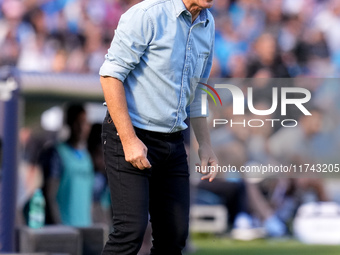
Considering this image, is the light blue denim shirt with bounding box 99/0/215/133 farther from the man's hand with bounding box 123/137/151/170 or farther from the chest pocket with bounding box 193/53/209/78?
the man's hand with bounding box 123/137/151/170

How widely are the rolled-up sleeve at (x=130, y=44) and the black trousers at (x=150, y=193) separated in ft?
0.78

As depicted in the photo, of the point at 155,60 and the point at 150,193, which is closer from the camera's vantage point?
the point at 155,60

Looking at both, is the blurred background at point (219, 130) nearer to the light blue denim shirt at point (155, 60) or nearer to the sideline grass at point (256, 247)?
the sideline grass at point (256, 247)

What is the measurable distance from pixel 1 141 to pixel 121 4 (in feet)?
22.8

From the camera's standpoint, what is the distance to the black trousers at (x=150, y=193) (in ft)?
9.86

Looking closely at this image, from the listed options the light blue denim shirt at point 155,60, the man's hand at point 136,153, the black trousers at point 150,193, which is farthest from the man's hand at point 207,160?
the man's hand at point 136,153

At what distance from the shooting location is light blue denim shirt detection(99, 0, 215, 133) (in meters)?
3.00

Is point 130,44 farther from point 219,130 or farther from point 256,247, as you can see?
point 256,247

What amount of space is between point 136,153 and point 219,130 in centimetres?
305

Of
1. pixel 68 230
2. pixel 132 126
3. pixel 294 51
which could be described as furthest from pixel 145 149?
pixel 294 51

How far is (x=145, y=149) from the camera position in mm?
2992

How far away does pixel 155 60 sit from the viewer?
10.0ft

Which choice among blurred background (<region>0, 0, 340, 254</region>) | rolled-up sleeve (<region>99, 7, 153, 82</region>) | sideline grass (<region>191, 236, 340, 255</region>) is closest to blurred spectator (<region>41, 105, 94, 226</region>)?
blurred background (<region>0, 0, 340, 254</region>)

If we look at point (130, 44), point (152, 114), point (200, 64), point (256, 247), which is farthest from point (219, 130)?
point (130, 44)
